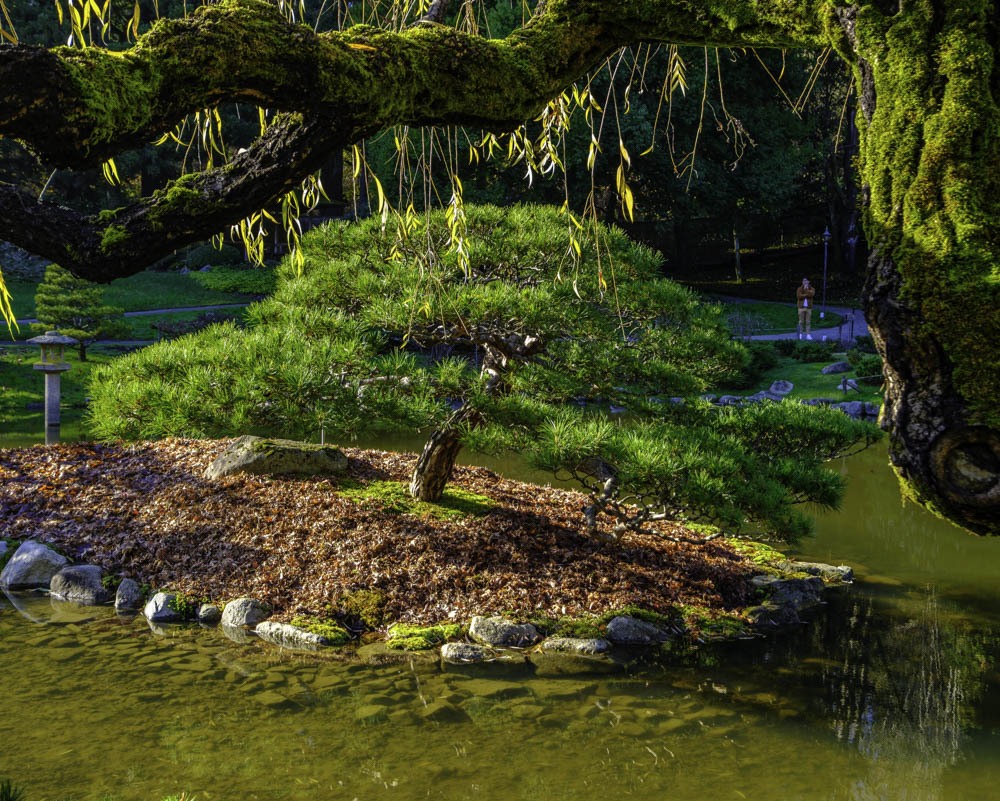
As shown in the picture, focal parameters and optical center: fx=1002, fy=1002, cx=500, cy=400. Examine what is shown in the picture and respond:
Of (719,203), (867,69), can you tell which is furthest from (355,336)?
(719,203)

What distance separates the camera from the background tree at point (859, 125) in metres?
2.09

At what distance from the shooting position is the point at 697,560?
7.98 meters

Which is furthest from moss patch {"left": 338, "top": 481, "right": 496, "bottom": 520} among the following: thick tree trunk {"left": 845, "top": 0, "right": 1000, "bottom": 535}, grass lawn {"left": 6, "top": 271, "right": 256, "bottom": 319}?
grass lawn {"left": 6, "top": 271, "right": 256, "bottom": 319}

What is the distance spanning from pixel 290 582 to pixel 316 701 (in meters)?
1.55

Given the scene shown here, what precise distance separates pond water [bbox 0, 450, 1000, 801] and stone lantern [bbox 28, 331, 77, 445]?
212 inches

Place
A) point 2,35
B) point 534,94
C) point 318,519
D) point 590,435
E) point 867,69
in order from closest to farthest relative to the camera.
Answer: point 867,69
point 2,35
point 534,94
point 590,435
point 318,519

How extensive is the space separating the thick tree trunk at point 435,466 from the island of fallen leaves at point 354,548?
0.31 meters

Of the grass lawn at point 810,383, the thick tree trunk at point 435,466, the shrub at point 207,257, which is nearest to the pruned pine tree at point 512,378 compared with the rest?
the thick tree trunk at point 435,466

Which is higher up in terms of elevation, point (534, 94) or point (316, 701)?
point (534, 94)

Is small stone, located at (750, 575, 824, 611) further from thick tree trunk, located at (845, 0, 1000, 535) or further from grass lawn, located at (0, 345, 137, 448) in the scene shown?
grass lawn, located at (0, 345, 137, 448)

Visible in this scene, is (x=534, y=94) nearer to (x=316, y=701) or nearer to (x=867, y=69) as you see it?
(x=867, y=69)

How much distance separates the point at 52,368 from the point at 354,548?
6529 mm

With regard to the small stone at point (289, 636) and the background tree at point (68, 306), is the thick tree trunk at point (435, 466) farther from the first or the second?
the background tree at point (68, 306)

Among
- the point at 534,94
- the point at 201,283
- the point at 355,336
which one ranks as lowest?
the point at 201,283
